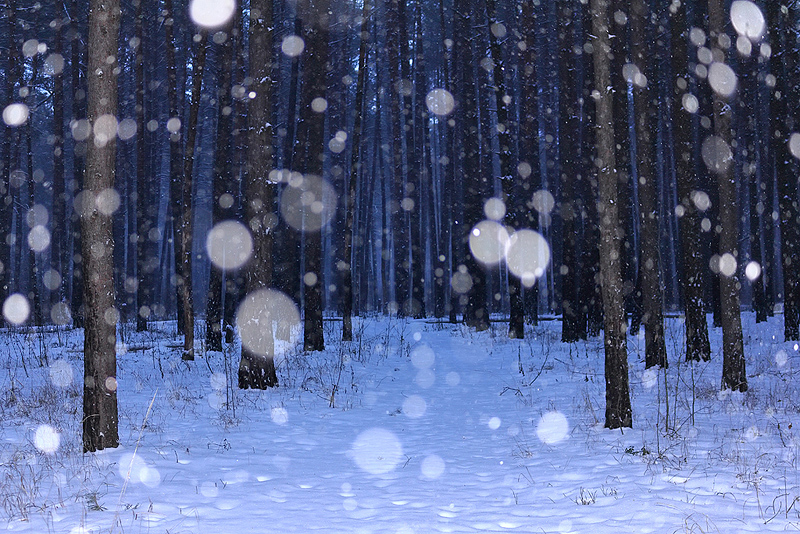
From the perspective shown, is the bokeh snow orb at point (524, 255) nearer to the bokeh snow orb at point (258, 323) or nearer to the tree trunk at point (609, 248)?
the bokeh snow orb at point (258, 323)


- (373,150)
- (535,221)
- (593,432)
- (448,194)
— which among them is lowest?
(593,432)

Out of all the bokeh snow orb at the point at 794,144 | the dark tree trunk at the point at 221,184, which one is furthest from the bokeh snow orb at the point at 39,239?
the bokeh snow orb at the point at 794,144

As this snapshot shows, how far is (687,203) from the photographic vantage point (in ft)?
35.6

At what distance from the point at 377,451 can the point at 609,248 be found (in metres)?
3.30

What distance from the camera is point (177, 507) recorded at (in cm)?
443

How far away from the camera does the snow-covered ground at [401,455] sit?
425cm

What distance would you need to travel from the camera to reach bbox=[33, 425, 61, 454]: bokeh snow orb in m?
6.00

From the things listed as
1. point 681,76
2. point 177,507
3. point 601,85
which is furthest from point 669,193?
point 177,507

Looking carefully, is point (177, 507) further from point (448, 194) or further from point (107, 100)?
point (448, 194)

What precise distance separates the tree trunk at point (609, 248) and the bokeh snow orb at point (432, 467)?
7.13 ft

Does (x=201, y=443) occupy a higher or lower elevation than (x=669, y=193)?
lower

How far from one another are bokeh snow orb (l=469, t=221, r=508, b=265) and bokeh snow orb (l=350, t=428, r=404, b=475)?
8.94 m

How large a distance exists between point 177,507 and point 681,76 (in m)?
10.8

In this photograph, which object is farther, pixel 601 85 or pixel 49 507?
pixel 601 85
